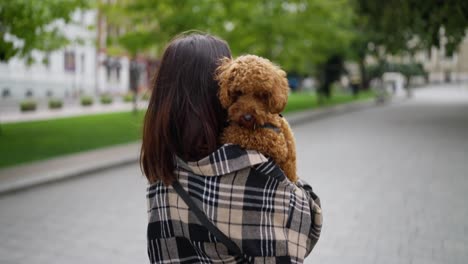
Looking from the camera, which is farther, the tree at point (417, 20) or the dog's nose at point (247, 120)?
the tree at point (417, 20)

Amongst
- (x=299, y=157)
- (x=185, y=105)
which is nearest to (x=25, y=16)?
(x=299, y=157)

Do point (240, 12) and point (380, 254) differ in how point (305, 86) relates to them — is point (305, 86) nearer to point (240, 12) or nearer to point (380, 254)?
point (240, 12)

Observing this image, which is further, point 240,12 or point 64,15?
point 240,12

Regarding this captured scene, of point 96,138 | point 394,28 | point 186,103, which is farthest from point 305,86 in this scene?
point 186,103

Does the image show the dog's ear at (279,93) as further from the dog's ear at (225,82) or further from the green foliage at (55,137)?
the green foliage at (55,137)

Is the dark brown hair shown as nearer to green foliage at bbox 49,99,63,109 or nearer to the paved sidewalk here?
the paved sidewalk

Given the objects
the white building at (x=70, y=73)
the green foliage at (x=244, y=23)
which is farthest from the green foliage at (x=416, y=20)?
the white building at (x=70, y=73)

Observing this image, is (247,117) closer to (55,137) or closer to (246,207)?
(246,207)

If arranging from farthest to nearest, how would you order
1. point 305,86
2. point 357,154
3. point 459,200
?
point 305,86
point 357,154
point 459,200

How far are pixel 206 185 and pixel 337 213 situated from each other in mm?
5086

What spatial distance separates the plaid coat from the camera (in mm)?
1942

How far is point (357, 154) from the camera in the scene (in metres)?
12.4

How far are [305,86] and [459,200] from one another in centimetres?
7196

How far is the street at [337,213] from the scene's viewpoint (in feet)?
17.4
